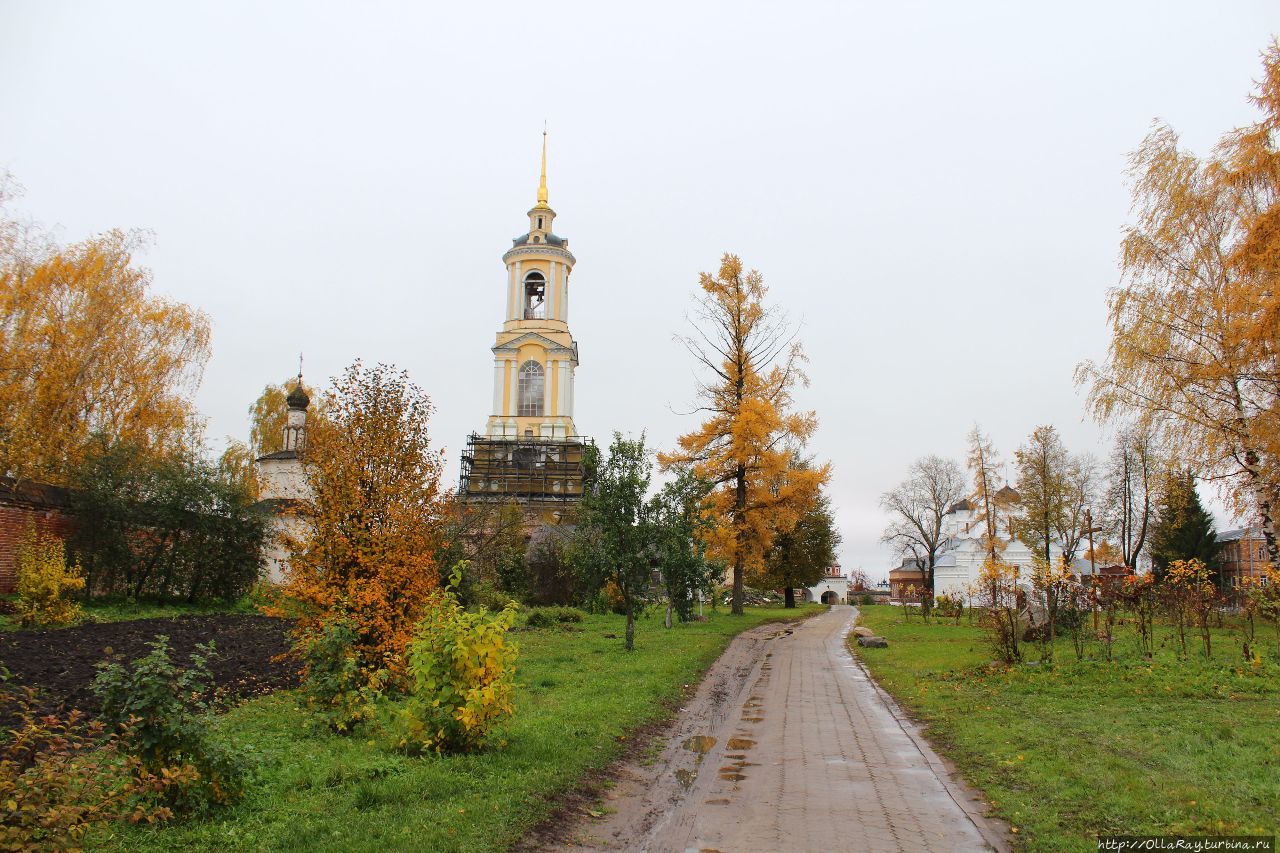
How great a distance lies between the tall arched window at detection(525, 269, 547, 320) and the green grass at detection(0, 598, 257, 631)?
3064 centimetres

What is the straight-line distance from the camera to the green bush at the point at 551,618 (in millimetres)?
23688

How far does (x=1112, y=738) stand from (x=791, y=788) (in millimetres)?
3784

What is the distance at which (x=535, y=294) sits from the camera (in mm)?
52969

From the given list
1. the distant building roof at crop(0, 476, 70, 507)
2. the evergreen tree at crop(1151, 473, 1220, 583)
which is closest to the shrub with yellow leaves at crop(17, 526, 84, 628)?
the distant building roof at crop(0, 476, 70, 507)

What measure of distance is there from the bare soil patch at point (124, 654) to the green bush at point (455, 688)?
83.7 inches

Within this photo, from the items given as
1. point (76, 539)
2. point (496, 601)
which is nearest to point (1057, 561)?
point (496, 601)

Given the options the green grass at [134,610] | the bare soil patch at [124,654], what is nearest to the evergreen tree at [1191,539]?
the green grass at [134,610]

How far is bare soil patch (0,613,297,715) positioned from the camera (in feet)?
31.3

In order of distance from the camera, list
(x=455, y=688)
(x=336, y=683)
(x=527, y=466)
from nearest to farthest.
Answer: (x=455, y=688) < (x=336, y=683) < (x=527, y=466)

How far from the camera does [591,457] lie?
743 inches

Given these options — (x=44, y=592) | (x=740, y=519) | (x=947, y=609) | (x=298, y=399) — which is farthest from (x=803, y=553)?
(x=44, y=592)

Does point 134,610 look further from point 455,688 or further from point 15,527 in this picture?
point 455,688

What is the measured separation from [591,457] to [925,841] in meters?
13.5

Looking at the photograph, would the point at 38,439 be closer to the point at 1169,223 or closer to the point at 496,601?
the point at 496,601
